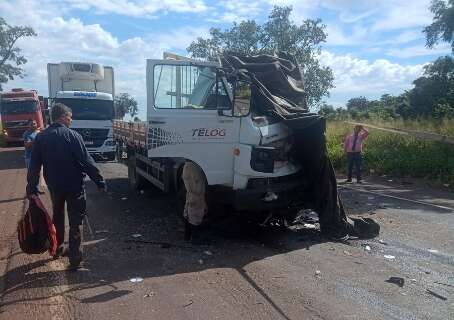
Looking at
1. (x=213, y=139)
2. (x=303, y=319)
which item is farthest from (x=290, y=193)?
(x=303, y=319)

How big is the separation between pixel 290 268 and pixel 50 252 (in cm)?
281

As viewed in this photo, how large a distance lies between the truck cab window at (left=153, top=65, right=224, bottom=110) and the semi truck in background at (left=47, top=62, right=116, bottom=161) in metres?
10.2

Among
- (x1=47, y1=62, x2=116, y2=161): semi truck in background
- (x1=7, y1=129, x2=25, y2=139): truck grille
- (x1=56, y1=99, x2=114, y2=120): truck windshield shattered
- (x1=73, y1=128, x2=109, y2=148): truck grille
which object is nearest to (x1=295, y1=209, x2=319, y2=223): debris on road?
(x1=47, y1=62, x2=116, y2=161): semi truck in background

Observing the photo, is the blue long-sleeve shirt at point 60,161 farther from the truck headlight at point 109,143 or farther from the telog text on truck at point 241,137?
the truck headlight at point 109,143

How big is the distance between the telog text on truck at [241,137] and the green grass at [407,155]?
7.48 meters

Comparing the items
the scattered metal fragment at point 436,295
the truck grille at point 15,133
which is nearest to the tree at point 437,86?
the scattered metal fragment at point 436,295

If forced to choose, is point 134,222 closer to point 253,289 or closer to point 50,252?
point 50,252

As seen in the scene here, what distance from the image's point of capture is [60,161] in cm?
529

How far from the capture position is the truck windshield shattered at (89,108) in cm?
1730

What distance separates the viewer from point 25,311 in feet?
13.9

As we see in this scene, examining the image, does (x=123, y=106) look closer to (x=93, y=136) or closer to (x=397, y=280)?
(x=93, y=136)

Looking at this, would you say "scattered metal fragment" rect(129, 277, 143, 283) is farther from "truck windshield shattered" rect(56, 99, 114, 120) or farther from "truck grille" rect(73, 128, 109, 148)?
"truck windshield shattered" rect(56, 99, 114, 120)

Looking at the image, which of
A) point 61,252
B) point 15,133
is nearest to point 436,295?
point 61,252

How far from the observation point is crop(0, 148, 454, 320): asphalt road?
14.1ft
